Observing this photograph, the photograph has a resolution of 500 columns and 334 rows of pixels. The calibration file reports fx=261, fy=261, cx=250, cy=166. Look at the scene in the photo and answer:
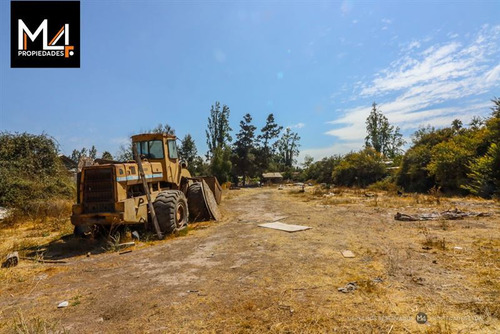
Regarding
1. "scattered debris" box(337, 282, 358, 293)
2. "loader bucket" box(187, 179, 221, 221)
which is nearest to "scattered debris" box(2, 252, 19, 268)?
"loader bucket" box(187, 179, 221, 221)

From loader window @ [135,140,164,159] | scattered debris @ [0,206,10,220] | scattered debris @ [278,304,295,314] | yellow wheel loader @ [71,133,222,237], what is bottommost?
scattered debris @ [278,304,295,314]

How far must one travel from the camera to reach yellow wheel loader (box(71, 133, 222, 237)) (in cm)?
658

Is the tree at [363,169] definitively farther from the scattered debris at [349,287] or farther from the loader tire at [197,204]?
the scattered debris at [349,287]

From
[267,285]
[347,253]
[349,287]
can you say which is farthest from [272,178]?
[349,287]

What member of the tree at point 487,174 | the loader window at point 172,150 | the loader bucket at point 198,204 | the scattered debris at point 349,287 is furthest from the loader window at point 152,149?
the tree at point 487,174

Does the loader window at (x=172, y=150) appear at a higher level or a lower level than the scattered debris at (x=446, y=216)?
higher

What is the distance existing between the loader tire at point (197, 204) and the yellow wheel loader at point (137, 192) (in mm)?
755

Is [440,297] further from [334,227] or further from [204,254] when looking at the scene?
[334,227]

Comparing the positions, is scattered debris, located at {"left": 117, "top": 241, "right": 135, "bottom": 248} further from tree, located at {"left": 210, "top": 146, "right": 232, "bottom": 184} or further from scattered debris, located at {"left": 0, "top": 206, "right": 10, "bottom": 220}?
tree, located at {"left": 210, "top": 146, "right": 232, "bottom": 184}

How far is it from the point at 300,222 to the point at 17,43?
10.8 metres

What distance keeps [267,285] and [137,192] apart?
5.30 meters

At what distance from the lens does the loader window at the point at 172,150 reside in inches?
360

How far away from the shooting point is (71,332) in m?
2.89

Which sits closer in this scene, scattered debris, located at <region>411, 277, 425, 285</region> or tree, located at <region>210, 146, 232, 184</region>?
scattered debris, located at <region>411, 277, 425, 285</region>
